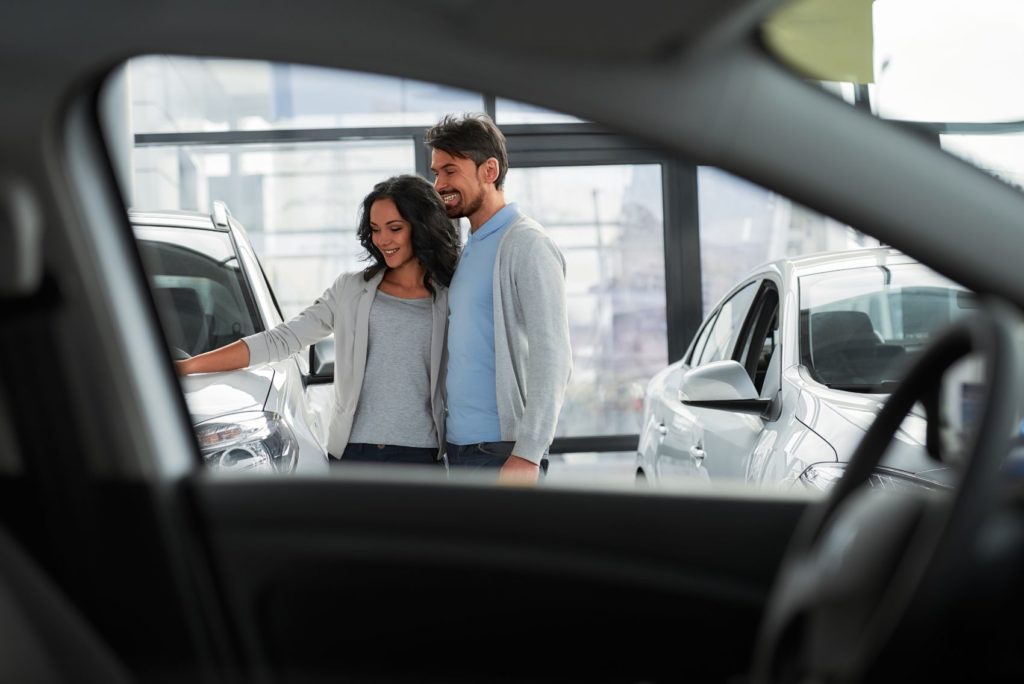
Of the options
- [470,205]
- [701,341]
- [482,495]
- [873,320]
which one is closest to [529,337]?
[470,205]

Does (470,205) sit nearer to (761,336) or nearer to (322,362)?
(322,362)

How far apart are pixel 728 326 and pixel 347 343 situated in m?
1.85

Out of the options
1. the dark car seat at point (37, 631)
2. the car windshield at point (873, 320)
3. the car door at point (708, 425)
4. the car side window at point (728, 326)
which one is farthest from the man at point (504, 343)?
the dark car seat at point (37, 631)

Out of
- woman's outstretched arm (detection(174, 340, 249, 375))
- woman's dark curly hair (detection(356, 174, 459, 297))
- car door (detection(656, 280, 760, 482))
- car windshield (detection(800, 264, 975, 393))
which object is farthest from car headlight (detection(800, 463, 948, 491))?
woman's outstretched arm (detection(174, 340, 249, 375))

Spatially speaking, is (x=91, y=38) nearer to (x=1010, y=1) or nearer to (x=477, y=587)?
(x=477, y=587)

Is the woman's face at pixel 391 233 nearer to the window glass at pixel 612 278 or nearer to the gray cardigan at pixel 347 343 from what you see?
the gray cardigan at pixel 347 343

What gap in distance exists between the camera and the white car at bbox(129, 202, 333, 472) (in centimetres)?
302

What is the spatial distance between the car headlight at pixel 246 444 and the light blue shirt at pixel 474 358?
0.55 metres

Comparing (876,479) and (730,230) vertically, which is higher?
(876,479)

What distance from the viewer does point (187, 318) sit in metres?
3.79

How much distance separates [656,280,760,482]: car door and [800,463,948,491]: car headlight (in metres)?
0.66

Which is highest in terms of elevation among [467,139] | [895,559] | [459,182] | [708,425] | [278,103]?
[278,103]

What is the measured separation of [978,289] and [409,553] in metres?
0.85

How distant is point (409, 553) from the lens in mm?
1566
